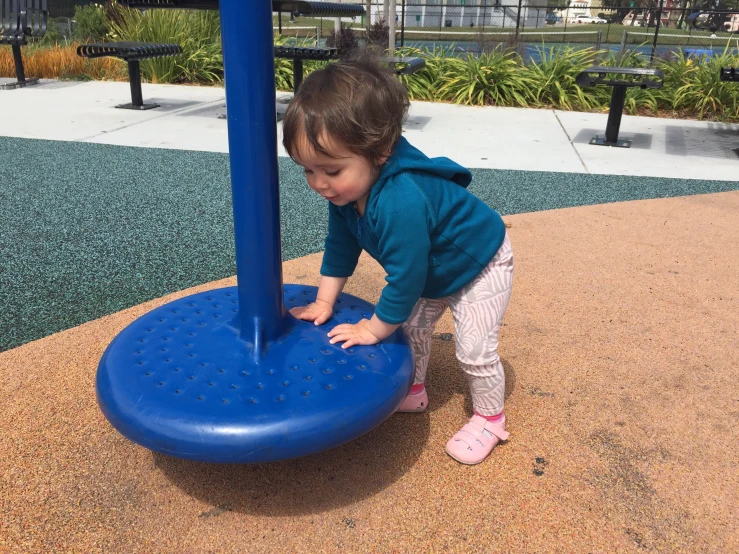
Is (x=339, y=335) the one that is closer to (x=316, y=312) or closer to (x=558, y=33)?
(x=316, y=312)

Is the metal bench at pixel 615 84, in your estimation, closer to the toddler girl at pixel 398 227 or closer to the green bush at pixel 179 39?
the toddler girl at pixel 398 227

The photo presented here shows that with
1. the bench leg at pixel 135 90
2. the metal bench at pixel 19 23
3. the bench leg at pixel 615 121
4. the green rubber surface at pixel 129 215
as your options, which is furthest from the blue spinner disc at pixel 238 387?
the metal bench at pixel 19 23

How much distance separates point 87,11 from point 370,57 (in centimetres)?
1269

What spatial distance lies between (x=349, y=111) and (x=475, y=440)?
3.17ft

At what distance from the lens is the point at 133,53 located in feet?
20.5

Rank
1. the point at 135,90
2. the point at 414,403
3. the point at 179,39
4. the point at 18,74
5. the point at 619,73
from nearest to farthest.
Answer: the point at 414,403 < the point at 619,73 < the point at 135,90 < the point at 18,74 < the point at 179,39

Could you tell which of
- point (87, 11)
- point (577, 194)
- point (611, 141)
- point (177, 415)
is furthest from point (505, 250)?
point (87, 11)

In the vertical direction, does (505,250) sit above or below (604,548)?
above

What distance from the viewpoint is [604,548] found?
1.51m

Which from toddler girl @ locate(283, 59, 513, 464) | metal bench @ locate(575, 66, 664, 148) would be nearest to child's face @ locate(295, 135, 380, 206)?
toddler girl @ locate(283, 59, 513, 464)

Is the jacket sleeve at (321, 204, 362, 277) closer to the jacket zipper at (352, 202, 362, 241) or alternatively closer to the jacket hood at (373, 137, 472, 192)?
the jacket zipper at (352, 202, 362, 241)

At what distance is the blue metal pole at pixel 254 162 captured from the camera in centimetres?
147

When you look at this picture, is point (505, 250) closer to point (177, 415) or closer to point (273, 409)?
point (273, 409)

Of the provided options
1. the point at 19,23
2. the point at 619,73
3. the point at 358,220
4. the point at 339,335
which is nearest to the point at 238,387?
the point at 339,335
